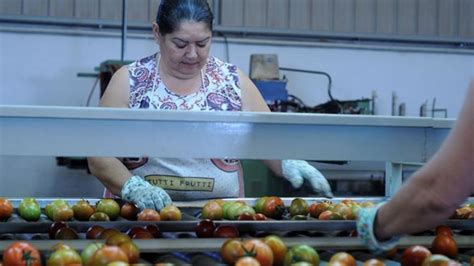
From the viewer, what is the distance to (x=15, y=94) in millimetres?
6031

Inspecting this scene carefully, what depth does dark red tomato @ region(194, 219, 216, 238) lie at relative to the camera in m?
2.04

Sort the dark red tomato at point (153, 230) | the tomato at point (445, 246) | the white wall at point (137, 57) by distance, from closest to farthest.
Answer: the tomato at point (445, 246) → the dark red tomato at point (153, 230) → the white wall at point (137, 57)

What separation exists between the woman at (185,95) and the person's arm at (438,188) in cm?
99

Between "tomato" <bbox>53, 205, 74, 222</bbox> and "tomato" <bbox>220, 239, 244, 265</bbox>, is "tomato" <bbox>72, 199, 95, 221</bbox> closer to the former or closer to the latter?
"tomato" <bbox>53, 205, 74, 222</bbox>

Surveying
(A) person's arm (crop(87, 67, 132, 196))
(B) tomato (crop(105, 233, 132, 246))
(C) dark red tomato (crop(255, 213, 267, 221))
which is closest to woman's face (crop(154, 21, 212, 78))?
(A) person's arm (crop(87, 67, 132, 196))

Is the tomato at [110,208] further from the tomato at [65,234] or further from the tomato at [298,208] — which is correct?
the tomato at [298,208]

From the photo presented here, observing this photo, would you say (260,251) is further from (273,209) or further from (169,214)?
(273,209)

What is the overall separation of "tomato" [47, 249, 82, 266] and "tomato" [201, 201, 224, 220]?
30.6 inches

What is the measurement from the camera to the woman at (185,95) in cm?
274

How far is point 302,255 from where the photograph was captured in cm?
172

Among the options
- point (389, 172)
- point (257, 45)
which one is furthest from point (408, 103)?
point (389, 172)

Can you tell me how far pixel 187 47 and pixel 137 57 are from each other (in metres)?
3.54

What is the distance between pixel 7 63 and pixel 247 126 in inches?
185

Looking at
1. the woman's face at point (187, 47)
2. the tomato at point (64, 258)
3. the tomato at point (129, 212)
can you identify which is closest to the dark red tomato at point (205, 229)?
the tomato at point (129, 212)
